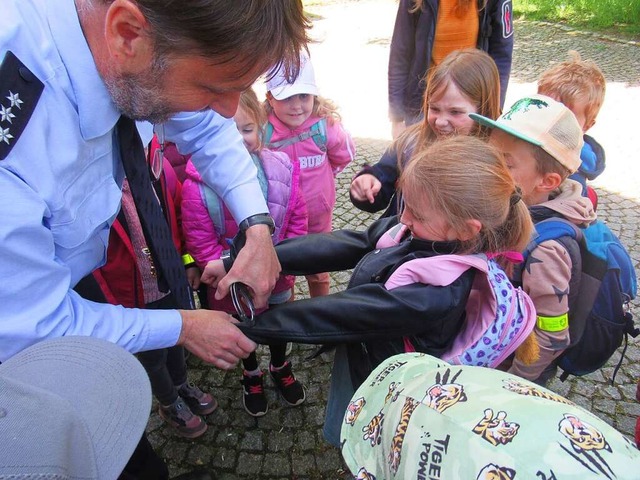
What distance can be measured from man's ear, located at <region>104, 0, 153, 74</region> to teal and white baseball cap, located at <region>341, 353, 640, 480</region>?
3.56ft

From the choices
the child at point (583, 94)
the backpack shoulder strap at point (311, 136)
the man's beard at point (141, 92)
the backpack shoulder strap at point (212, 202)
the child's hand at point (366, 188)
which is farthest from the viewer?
the backpack shoulder strap at point (311, 136)

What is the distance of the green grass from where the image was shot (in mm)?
9531

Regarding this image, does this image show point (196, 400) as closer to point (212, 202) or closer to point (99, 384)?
point (212, 202)

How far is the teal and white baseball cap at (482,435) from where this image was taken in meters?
0.75

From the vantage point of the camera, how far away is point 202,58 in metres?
1.31

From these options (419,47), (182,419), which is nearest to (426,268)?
(182,419)

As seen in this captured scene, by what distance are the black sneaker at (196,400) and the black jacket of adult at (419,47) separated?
8.28 ft

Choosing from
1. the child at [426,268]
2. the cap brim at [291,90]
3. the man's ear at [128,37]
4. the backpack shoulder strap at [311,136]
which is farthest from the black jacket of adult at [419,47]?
the man's ear at [128,37]

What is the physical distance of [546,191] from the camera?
2.04 meters

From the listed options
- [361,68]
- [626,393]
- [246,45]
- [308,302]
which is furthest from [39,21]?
[361,68]

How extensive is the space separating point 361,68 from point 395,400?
811cm

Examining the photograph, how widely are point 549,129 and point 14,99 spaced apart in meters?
1.89

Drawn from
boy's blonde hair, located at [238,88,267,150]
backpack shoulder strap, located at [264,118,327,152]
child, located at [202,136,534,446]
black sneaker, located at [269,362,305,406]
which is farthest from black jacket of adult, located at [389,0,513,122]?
black sneaker, located at [269,362,305,406]

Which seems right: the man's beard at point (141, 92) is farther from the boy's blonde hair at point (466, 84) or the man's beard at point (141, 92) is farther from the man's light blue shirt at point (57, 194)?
the boy's blonde hair at point (466, 84)
